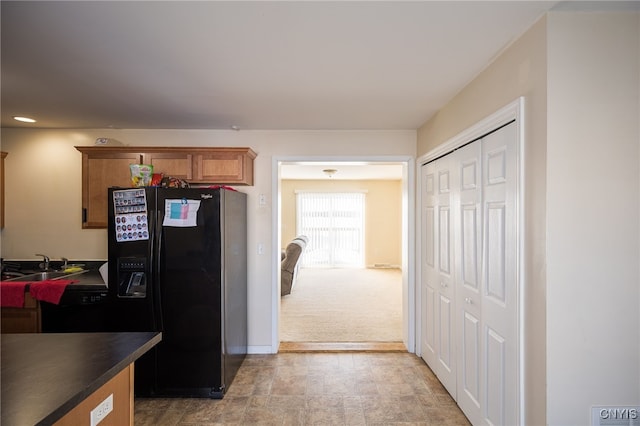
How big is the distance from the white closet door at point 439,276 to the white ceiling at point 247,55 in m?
0.68

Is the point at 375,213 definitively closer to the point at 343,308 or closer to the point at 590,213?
the point at 343,308

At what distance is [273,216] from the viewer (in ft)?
11.7

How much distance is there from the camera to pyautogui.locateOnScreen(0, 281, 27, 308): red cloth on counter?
8.82 ft

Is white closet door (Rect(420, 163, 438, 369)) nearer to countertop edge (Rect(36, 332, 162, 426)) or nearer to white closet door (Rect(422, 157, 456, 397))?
white closet door (Rect(422, 157, 456, 397))

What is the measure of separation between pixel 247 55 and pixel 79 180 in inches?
109

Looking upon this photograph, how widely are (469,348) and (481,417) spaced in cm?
42

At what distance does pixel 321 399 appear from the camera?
265 centimetres

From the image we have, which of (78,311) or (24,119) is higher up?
(24,119)

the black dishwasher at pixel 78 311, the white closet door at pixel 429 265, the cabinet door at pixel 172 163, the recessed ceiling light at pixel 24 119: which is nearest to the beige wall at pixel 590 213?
the white closet door at pixel 429 265

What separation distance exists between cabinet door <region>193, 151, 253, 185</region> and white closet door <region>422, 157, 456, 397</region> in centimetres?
187

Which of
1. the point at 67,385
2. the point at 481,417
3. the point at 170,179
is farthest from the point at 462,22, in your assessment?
the point at 170,179

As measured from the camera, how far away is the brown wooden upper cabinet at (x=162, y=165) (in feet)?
10.6

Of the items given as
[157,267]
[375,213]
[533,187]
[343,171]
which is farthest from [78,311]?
[375,213]

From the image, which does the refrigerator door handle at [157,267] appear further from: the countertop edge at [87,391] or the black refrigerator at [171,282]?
the countertop edge at [87,391]
